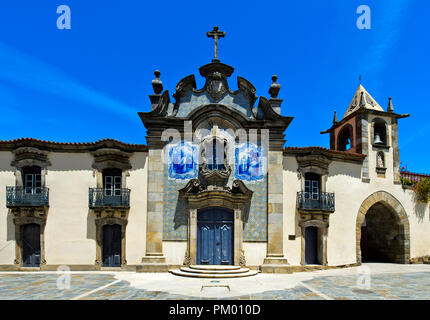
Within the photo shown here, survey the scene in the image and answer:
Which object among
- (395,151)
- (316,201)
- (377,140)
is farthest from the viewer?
(395,151)

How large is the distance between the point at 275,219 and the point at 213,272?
389 cm

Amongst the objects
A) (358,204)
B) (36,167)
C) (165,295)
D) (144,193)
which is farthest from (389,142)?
(36,167)

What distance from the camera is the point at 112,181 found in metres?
15.8

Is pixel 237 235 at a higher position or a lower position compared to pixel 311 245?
higher

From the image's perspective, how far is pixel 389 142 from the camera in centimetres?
1873

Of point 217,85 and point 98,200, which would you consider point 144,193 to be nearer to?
point 98,200

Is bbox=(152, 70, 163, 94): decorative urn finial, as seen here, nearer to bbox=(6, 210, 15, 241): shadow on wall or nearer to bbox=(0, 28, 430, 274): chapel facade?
bbox=(0, 28, 430, 274): chapel facade

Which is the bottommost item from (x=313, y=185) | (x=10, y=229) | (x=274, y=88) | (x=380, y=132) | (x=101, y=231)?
(x=101, y=231)

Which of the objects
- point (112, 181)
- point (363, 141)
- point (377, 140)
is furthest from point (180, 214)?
point (377, 140)

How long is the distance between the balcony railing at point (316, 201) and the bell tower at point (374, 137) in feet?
9.59

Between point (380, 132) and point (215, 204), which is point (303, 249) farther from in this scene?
point (380, 132)

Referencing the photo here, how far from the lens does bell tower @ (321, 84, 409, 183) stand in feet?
59.5

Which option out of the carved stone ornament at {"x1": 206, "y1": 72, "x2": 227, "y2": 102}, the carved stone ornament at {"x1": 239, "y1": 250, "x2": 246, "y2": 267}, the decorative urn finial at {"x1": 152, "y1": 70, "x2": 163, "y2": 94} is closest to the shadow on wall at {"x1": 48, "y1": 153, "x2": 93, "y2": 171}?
the decorative urn finial at {"x1": 152, "y1": 70, "x2": 163, "y2": 94}

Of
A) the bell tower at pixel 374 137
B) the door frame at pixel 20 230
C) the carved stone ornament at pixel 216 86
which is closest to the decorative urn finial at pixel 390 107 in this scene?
the bell tower at pixel 374 137
